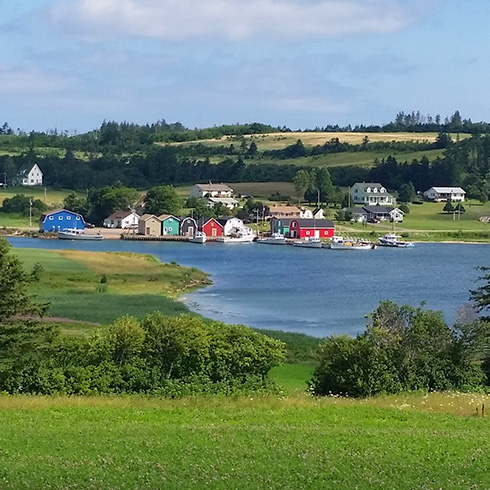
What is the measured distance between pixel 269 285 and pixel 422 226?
48.3 metres

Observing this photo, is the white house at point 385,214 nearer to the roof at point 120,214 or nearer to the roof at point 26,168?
the roof at point 120,214

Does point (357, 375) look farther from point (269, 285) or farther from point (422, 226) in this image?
point (422, 226)

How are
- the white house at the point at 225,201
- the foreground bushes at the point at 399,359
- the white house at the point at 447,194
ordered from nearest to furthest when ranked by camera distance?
1. the foreground bushes at the point at 399,359
2. the white house at the point at 225,201
3. the white house at the point at 447,194

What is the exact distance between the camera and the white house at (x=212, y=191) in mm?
107000

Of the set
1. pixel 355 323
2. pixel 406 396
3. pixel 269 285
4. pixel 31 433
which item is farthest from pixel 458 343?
pixel 269 285

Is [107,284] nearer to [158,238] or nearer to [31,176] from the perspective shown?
[158,238]

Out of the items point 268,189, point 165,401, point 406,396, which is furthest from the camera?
point 268,189

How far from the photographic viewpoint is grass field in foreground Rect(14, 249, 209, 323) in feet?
115

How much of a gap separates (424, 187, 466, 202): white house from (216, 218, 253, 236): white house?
25.9 meters

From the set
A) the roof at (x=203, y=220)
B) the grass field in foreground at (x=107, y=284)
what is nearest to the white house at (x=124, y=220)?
the roof at (x=203, y=220)

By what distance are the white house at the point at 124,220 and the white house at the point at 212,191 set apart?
12126mm

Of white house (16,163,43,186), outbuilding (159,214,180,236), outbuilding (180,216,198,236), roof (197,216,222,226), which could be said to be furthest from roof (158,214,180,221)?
white house (16,163,43,186)

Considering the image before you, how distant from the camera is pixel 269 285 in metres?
50.2

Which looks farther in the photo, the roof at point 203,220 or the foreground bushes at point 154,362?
the roof at point 203,220
